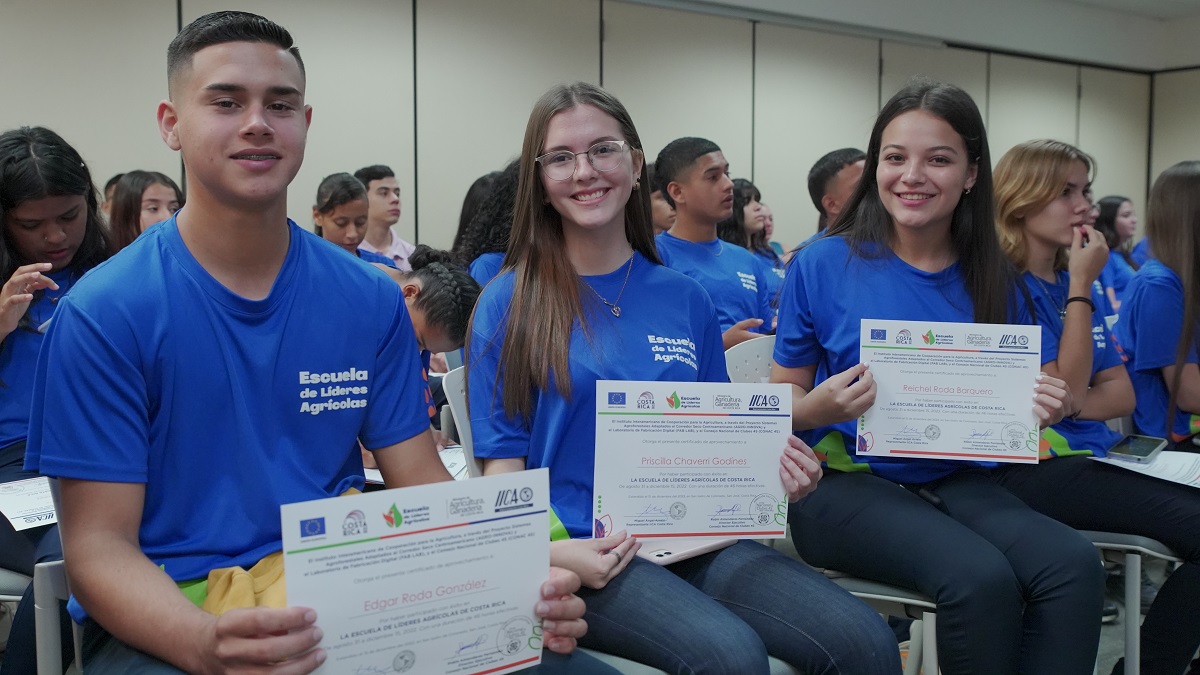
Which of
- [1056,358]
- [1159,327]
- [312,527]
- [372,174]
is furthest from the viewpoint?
[372,174]

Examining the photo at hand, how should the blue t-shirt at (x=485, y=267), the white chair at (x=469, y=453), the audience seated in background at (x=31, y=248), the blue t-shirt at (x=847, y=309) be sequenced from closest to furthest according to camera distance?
the white chair at (x=469, y=453) < the blue t-shirt at (x=847, y=309) < the audience seated in background at (x=31, y=248) < the blue t-shirt at (x=485, y=267)

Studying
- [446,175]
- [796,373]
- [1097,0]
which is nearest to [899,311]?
[796,373]

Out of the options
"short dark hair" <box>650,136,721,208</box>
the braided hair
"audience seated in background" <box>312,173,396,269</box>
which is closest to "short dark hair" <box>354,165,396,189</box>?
"audience seated in background" <box>312,173,396,269</box>

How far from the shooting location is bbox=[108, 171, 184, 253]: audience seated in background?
423cm

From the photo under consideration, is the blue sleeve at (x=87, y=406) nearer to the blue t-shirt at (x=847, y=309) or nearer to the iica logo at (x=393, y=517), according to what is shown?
the iica logo at (x=393, y=517)

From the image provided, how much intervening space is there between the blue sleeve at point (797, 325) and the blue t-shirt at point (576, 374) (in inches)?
17.1

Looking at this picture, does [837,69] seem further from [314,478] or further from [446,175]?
[314,478]

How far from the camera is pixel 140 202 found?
426 cm

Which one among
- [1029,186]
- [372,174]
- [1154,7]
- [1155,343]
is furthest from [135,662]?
[1154,7]

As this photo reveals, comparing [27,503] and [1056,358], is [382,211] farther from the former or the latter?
[1056,358]

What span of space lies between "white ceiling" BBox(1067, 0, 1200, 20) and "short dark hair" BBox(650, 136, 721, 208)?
7.31m

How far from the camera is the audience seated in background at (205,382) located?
1.37 meters

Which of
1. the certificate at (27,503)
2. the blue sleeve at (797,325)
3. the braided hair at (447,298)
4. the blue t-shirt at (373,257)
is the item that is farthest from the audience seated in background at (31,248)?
the blue t-shirt at (373,257)

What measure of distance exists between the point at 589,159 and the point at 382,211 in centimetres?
420
